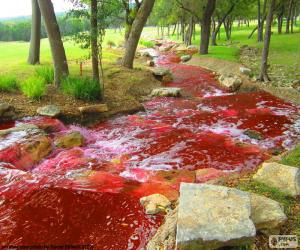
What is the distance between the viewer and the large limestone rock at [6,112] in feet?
33.7

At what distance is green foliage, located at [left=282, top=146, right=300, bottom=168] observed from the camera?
6946 millimetres

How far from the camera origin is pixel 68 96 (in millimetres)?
11938

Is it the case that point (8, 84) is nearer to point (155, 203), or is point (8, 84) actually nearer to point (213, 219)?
point (155, 203)

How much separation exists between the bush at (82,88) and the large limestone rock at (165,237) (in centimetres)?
772

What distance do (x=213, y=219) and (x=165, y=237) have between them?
0.81 m

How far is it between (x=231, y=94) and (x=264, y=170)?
951cm

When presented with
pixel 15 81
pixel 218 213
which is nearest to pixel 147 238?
pixel 218 213

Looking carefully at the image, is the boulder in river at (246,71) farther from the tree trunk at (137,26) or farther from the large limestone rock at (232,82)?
the tree trunk at (137,26)

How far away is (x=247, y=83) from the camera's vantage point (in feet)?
52.4

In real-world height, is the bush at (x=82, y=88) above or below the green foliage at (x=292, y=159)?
above

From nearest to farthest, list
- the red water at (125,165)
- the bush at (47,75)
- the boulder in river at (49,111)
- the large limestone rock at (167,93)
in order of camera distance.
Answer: the red water at (125,165), the boulder in river at (49,111), the bush at (47,75), the large limestone rock at (167,93)

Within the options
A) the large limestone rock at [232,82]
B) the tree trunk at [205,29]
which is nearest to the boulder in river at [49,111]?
the large limestone rock at [232,82]

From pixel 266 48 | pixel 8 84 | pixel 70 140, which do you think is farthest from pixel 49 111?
pixel 266 48

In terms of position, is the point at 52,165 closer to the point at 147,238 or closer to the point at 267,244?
the point at 147,238
